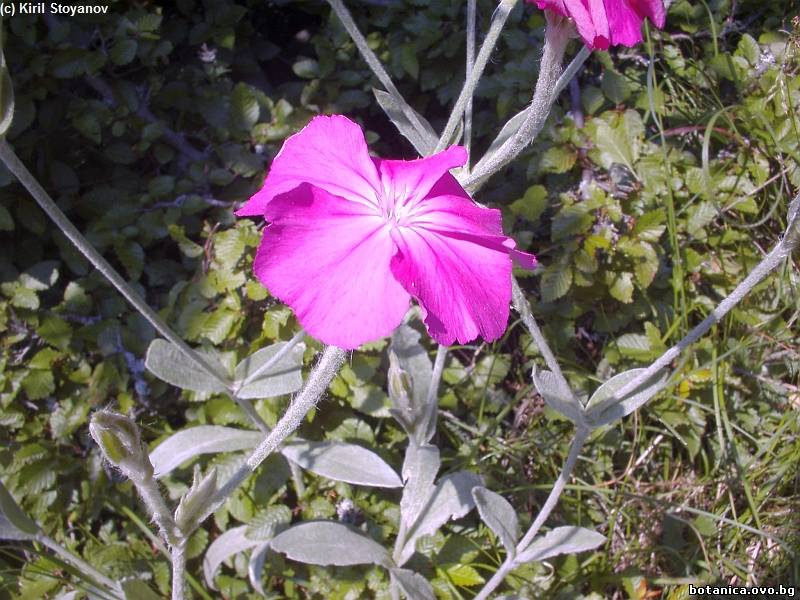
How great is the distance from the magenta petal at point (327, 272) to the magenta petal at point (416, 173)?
97mm

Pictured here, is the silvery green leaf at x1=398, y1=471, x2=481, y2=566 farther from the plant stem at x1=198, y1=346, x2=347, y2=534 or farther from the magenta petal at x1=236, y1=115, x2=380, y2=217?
the magenta petal at x1=236, y1=115, x2=380, y2=217

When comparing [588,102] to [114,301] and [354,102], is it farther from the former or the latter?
[114,301]

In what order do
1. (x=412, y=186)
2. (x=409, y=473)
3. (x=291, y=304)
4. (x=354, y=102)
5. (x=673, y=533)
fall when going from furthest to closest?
(x=354, y=102), (x=673, y=533), (x=409, y=473), (x=412, y=186), (x=291, y=304)

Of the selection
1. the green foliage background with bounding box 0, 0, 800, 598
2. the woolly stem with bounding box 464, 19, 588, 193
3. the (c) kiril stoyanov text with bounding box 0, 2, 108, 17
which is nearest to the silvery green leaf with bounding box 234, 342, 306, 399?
the green foliage background with bounding box 0, 0, 800, 598

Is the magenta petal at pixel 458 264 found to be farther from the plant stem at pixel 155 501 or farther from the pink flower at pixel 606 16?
the plant stem at pixel 155 501

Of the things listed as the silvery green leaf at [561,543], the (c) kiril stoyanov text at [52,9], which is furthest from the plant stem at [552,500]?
the (c) kiril stoyanov text at [52,9]

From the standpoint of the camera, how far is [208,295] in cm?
162

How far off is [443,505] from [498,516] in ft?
0.48

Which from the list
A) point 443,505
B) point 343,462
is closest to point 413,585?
point 443,505

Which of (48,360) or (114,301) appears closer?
(48,360)

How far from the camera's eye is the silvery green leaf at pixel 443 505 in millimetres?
1426

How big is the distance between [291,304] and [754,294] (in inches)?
52.1

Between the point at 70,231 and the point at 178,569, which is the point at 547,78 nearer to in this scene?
the point at 70,231

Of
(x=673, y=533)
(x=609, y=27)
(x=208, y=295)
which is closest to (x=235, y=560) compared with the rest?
(x=208, y=295)
